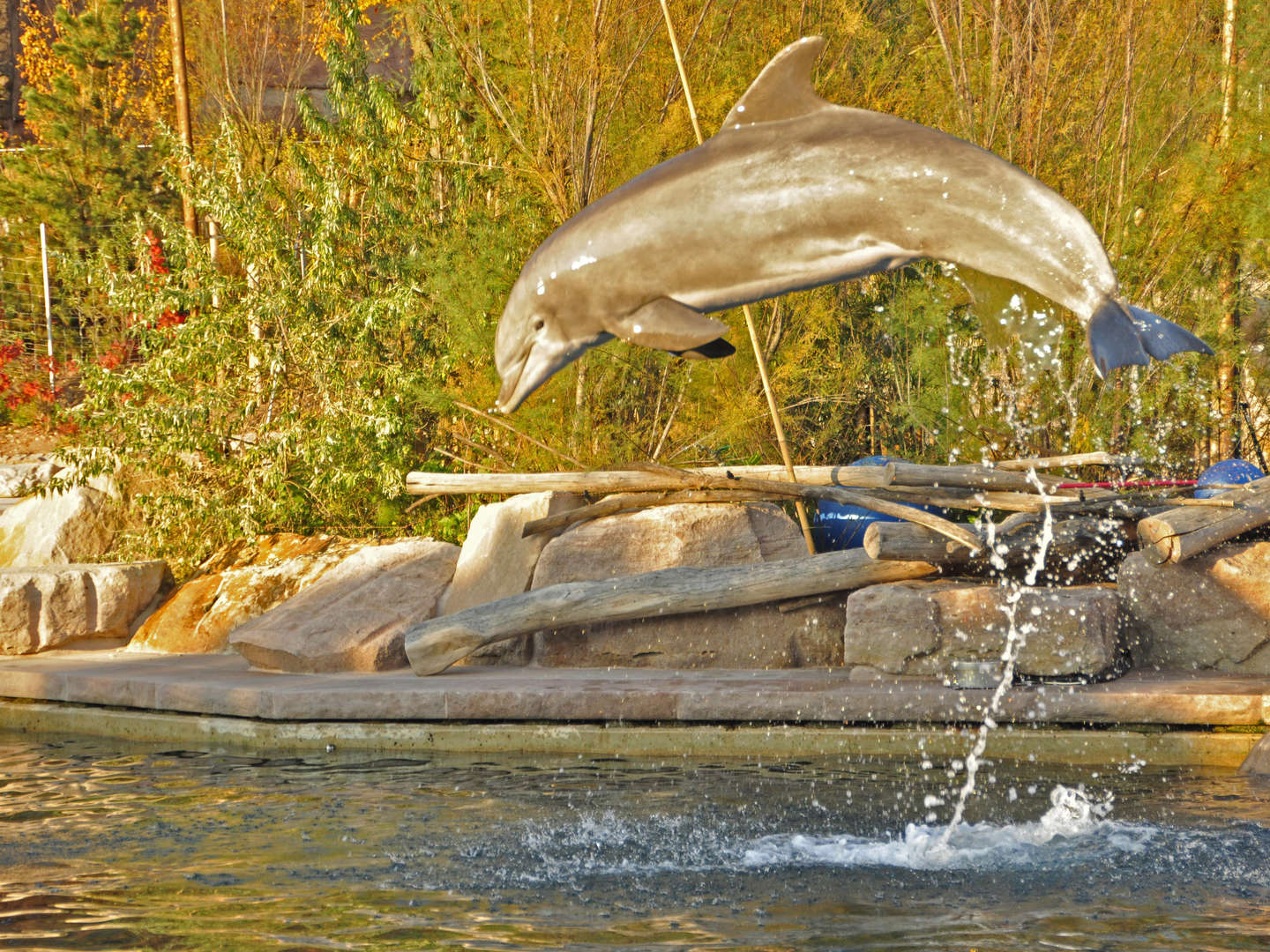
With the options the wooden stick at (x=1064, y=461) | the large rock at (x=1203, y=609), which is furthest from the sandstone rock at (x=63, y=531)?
the large rock at (x=1203, y=609)

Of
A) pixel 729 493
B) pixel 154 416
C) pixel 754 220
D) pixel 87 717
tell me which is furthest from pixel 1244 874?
pixel 154 416

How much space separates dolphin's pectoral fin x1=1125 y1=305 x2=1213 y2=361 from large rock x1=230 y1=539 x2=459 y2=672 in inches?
251

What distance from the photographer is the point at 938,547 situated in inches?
319

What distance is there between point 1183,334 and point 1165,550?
4.90m

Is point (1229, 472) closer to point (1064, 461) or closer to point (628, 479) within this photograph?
point (1064, 461)

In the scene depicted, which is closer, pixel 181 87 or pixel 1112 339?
pixel 1112 339

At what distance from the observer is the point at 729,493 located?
31.1 feet

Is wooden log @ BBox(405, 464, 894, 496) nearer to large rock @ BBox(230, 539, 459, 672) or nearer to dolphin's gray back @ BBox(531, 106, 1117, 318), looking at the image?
large rock @ BBox(230, 539, 459, 672)

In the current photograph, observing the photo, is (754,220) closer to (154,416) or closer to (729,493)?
(729,493)

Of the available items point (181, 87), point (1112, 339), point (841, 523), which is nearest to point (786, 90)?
point (1112, 339)

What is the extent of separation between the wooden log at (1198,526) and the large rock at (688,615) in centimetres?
194

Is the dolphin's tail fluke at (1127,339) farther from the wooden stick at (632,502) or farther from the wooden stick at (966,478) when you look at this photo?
the wooden stick at (632,502)

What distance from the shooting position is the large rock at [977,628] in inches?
295

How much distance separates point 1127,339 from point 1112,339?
4 cm
